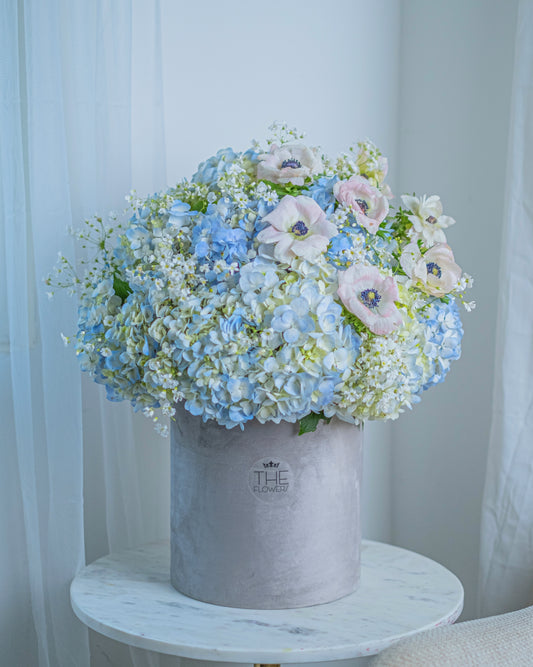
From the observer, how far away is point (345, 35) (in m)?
1.58

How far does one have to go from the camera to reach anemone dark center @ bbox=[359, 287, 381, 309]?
0.81m

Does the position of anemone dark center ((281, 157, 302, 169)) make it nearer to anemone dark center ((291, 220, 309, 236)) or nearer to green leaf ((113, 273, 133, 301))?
anemone dark center ((291, 220, 309, 236))

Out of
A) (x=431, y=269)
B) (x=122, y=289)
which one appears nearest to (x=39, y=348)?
(x=122, y=289)

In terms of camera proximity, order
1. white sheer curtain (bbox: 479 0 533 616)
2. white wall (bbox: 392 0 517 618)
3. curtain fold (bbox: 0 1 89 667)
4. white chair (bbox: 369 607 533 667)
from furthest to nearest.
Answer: white wall (bbox: 392 0 517 618), white sheer curtain (bbox: 479 0 533 616), curtain fold (bbox: 0 1 89 667), white chair (bbox: 369 607 533 667)

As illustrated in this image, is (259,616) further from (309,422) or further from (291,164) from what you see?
(291,164)

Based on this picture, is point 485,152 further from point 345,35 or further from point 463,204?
point 345,35

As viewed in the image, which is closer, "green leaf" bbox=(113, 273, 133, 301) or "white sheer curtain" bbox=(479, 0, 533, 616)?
"green leaf" bbox=(113, 273, 133, 301)

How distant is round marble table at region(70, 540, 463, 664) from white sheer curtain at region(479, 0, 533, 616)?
1.08 feet

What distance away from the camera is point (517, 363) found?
1.34 meters

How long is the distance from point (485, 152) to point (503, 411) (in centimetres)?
54

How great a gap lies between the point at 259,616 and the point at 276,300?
14.9 inches

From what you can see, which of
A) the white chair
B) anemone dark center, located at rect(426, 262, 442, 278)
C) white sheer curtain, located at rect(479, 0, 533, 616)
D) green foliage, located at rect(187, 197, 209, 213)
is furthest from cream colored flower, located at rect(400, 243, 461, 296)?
white sheer curtain, located at rect(479, 0, 533, 616)

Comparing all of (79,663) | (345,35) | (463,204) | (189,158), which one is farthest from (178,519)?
(345,35)

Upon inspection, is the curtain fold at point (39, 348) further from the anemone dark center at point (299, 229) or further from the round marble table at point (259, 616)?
the anemone dark center at point (299, 229)
